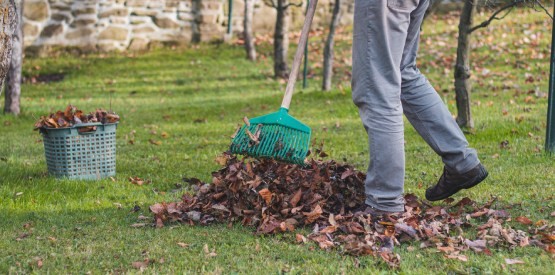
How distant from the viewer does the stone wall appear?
1499cm

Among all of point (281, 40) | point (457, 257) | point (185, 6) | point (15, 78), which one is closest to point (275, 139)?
point (457, 257)

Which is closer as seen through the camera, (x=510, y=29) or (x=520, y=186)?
(x=520, y=186)

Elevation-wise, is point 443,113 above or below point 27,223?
above

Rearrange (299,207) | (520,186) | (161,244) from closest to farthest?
(161,244)
(299,207)
(520,186)

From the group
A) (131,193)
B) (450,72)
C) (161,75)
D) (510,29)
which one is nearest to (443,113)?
(131,193)

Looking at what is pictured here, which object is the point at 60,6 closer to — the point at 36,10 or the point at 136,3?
the point at 36,10

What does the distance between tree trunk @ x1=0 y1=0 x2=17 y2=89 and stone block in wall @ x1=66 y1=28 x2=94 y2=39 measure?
34.2 ft

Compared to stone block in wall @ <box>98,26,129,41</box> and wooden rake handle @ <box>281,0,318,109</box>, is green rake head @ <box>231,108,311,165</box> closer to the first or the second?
wooden rake handle @ <box>281,0,318,109</box>

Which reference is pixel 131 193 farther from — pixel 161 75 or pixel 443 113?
pixel 161 75

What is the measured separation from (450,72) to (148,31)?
6.17m

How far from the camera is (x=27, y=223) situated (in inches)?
195

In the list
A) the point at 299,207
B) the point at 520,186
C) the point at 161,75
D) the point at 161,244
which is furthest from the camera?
the point at 161,75

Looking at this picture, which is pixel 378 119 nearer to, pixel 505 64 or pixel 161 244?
pixel 161 244

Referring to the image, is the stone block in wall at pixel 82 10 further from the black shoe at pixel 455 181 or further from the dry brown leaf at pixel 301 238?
the dry brown leaf at pixel 301 238
